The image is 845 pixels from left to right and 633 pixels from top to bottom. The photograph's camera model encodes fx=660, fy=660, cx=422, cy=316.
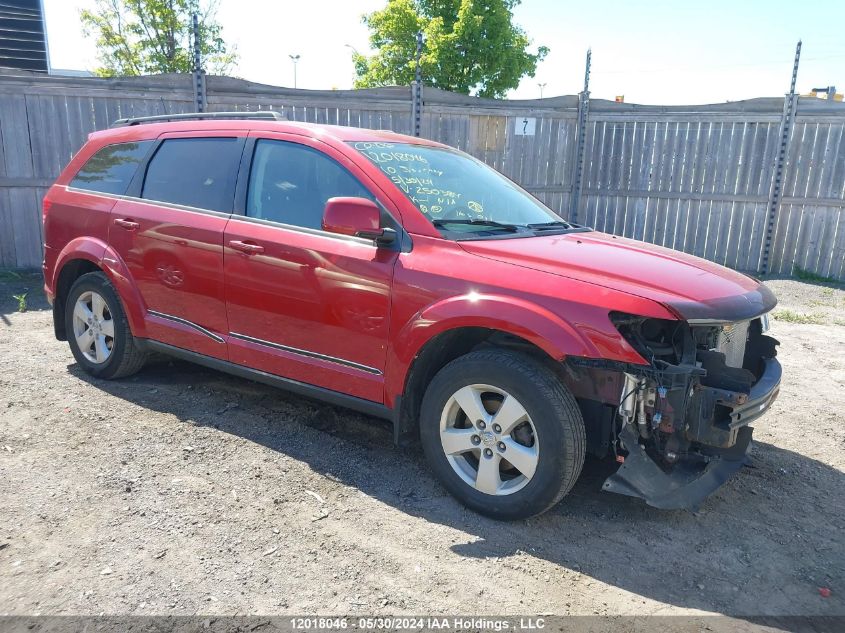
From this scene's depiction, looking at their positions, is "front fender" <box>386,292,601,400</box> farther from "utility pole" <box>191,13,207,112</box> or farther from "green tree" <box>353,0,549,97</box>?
"green tree" <box>353,0,549,97</box>

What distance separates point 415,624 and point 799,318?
703cm

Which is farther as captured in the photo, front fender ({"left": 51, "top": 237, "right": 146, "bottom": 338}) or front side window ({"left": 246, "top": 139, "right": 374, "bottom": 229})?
front fender ({"left": 51, "top": 237, "right": 146, "bottom": 338})

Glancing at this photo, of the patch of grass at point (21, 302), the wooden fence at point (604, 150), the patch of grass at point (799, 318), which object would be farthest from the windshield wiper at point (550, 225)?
the wooden fence at point (604, 150)

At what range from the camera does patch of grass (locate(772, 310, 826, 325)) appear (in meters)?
7.69

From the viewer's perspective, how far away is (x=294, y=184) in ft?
12.9

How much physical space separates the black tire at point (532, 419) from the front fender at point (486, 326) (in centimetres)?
15

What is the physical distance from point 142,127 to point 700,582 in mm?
4631

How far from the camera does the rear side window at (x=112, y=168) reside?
15.7 feet

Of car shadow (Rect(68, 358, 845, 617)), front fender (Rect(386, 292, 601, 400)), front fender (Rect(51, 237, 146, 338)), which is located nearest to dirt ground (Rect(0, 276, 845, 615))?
car shadow (Rect(68, 358, 845, 617))

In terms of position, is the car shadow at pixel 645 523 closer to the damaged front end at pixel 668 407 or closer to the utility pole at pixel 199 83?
the damaged front end at pixel 668 407

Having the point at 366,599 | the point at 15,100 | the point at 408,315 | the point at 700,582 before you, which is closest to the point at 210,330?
the point at 408,315

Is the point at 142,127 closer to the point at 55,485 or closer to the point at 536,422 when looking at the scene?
the point at 55,485

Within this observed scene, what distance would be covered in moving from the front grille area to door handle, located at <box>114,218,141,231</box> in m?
3.69

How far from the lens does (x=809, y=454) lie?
413cm
